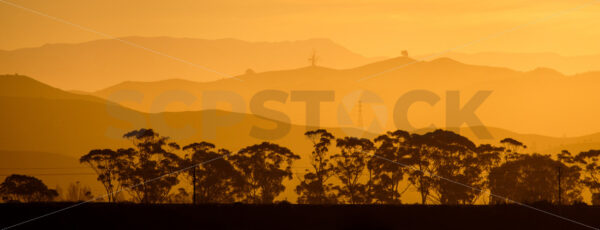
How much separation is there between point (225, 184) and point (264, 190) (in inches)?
239

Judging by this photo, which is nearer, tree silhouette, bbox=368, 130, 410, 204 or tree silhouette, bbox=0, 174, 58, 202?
tree silhouette, bbox=0, 174, 58, 202

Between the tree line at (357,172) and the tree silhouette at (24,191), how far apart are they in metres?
0.44

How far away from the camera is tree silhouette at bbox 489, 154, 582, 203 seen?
12119 centimetres

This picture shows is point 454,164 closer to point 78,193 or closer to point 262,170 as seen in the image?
point 262,170

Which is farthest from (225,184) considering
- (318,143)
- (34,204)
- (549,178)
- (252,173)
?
(34,204)

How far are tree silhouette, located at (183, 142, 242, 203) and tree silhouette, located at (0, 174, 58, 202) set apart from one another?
19733 mm

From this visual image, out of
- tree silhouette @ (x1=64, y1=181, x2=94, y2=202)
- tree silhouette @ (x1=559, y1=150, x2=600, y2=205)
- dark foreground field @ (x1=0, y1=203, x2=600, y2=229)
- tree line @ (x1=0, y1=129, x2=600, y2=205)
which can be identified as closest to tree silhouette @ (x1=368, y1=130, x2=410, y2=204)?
tree line @ (x1=0, y1=129, x2=600, y2=205)

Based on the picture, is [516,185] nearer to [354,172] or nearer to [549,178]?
[549,178]

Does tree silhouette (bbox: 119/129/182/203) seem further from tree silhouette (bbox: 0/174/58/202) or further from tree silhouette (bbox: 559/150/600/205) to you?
tree silhouette (bbox: 559/150/600/205)

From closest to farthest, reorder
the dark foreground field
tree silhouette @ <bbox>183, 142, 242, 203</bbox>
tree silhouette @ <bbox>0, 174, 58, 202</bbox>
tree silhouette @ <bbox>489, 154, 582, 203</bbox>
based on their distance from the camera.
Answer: the dark foreground field → tree silhouette @ <bbox>0, 174, 58, 202</bbox> → tree silhouette @ <bbox>183, 142, 242, 203</bbox> → tree silhouette @ <bbox>489, 154, 582, 203</bbox>

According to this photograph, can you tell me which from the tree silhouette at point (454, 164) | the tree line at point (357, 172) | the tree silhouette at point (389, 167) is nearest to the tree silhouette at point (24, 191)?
the tree line at point (357, 172)

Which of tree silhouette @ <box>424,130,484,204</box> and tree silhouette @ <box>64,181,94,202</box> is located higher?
tree silhouette @ <box>424,130,484,204</box>

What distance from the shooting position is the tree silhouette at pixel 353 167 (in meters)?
117

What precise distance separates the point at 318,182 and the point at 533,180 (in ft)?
110
